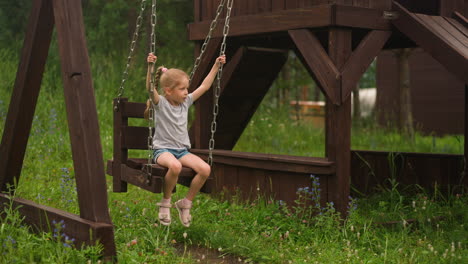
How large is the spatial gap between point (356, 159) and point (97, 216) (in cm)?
497

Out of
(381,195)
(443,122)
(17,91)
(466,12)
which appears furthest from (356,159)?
(443,122)

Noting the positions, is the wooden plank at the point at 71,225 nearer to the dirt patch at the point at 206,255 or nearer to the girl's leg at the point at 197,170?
the dirt patch at the point at 206,255

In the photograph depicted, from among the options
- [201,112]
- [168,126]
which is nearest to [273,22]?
[201,112]

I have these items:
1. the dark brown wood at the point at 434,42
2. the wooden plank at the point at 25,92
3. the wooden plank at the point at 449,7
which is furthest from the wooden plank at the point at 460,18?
the wooden plank at the point at 25,92

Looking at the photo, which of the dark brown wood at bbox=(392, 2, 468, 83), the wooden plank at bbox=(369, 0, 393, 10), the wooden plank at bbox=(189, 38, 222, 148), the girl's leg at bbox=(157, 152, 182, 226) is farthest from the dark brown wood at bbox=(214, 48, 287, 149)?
the girl's leg at bbox=(157, 152, 182, 226)

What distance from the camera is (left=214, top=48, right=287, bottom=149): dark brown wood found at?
795 cm

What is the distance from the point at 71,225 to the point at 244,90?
3.96 metres

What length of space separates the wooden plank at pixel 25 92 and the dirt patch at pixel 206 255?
1.74 metres

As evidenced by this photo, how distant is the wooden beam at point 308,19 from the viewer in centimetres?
601

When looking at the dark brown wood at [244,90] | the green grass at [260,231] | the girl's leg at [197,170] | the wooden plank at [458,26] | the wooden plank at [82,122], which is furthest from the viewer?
the dark brown wood at [244,90]

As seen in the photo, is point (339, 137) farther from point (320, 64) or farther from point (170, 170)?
point (170, 170)

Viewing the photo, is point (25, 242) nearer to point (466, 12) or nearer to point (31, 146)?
point (31, 146)

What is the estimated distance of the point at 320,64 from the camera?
19.8ft

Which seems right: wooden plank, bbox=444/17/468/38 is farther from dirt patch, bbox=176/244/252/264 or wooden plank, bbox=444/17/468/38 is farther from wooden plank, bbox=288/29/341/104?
dirt patch, bbox=176/244/252/264
